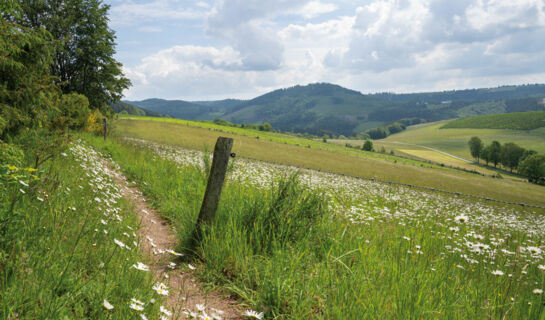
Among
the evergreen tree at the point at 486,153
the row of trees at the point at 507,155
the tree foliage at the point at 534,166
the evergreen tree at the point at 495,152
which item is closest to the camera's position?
the tree foliage at the point at 534,166

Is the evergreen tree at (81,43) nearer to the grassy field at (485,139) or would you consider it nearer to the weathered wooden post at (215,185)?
the weathered wooden post at (215,185)

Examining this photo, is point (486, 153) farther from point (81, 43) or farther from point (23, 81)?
point (23, 81)

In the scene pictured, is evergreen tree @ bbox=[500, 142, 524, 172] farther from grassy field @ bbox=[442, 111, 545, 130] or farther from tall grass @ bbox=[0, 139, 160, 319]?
tall grass @ bbox=[0, 139, 160, 319]

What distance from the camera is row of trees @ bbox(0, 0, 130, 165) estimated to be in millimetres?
5059

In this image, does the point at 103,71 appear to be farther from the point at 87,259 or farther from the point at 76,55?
the point at 87,259

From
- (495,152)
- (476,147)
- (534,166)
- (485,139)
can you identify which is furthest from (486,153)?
(485,139)

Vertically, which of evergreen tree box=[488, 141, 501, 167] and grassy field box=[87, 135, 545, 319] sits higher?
evergreen tree box=[488, 141, 501, 167]

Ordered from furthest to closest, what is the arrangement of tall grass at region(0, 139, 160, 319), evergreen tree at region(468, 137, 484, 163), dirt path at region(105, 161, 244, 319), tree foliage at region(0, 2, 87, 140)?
1. evergreen tree at region(468, 137, 484, 163)
2. tree foliage at region(0, 2, 87, 140)
3. dirt path at region(105, 161, 244, 319)
4. tall grass at region(0, 139, 160, 319)

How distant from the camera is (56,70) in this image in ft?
90.3

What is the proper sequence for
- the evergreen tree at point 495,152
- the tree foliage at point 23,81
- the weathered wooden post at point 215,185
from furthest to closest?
the evergreen tree at point 495,152
the tree foliage at point 23,81
the weathered wooden post at point 215,185

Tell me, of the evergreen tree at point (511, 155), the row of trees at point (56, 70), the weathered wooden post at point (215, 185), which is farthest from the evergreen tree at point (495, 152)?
the weathered wooden post at point (215, 185)

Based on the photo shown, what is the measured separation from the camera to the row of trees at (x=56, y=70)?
5059mm

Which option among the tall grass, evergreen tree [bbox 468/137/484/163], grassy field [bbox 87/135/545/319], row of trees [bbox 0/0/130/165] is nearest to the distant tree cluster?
evergreen tree [bbox 468/137/484/163]

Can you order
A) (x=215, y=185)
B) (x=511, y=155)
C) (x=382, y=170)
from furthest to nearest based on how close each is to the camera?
(x=511, y=155) → (x=382, y=170) → (x=215, y=185)
